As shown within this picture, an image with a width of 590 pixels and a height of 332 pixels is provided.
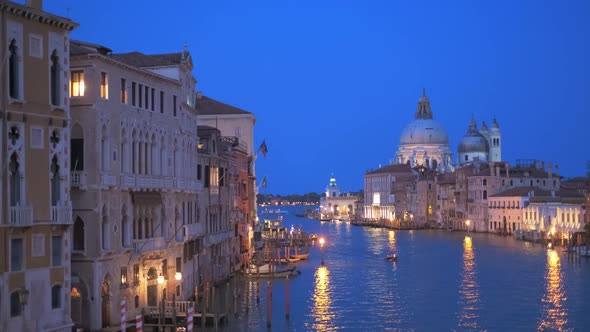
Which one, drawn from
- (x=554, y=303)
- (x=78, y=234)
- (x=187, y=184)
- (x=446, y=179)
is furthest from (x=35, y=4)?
(x=446, y=179)

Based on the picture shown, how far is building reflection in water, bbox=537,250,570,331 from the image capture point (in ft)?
85.3

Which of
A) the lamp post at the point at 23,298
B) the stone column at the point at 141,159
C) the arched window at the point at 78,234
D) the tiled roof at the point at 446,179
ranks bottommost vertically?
the lamp post at the point at 23,298

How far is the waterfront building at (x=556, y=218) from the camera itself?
6007 cm

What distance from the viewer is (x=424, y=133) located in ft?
443

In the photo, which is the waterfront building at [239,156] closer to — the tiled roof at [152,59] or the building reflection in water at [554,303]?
the tiled roof at [152,59]

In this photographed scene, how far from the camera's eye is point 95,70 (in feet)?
66.2

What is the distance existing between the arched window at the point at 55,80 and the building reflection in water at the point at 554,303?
569 inches

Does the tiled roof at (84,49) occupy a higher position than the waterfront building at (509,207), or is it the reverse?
the tiled roof at (84,49)

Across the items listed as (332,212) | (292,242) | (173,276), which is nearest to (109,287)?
(173,276)

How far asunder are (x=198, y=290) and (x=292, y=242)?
103 ft

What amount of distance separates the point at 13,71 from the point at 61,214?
2.86 meters

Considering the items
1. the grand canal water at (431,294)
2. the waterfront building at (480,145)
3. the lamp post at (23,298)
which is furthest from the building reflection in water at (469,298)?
the waterfront building at (480,145)

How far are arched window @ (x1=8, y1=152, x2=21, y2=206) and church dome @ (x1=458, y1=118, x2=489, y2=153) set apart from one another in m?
112

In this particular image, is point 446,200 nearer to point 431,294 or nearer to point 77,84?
point 431,294
